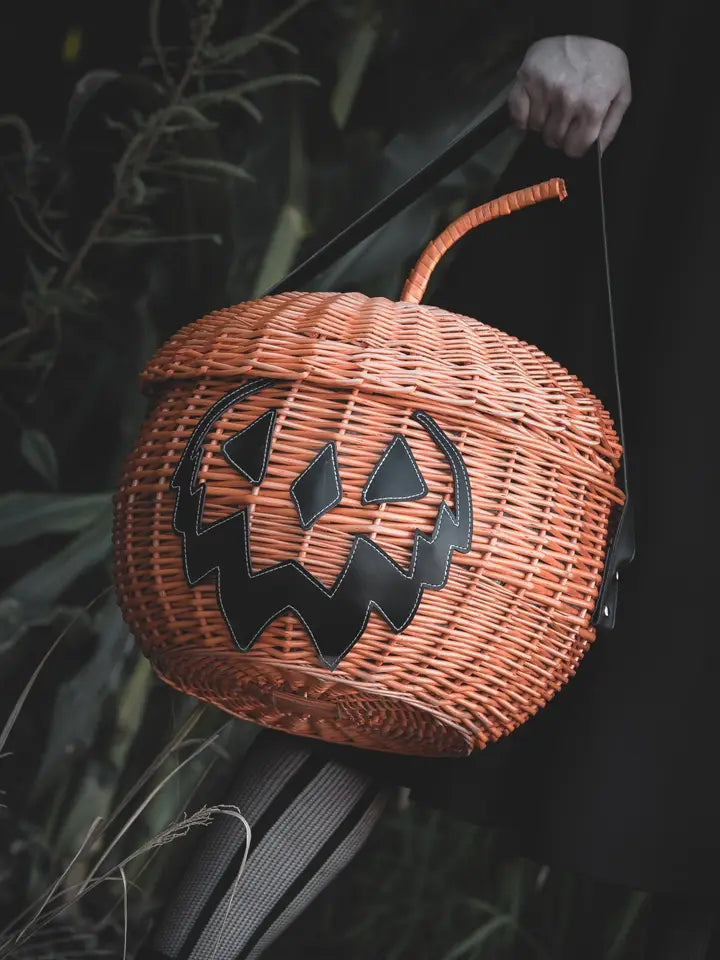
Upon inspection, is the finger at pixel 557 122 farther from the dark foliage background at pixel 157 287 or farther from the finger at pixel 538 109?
the dark foliage background at pixel 157 287

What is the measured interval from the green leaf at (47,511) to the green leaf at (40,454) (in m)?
0.03

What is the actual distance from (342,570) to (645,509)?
1.19ft

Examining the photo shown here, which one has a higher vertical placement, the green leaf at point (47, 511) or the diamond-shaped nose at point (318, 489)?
the diamond-shaped nose at point (318, 489)

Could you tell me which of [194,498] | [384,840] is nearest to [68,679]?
[384,840]

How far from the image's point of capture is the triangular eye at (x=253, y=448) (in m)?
0.63

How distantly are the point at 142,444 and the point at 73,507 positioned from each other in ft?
2.53

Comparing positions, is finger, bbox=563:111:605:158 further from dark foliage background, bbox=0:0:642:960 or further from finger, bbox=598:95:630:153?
dark foliage background, bbox=0:0:642:960

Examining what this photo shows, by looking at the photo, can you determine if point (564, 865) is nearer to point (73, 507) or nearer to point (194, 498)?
point (194, 498)

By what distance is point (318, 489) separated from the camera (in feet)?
2.03

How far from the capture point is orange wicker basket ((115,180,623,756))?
2.06 feet

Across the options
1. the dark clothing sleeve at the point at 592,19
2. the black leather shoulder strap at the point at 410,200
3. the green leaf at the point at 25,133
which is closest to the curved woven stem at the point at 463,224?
the black leather shoulder strap at the point at 410,200

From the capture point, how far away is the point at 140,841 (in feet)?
4.74

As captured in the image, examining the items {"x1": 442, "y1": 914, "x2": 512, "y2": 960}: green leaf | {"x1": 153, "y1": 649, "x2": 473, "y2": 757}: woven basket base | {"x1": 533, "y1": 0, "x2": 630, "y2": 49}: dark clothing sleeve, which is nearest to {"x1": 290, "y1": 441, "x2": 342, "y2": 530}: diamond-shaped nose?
{"x1": 153, "y1": 649, "x2": 473, "y2": 757}: woven basket base

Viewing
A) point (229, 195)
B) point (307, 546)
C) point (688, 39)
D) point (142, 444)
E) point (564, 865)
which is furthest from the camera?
point (229, 195)
